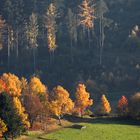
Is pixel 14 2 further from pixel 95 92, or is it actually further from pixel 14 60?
pixel 95 92

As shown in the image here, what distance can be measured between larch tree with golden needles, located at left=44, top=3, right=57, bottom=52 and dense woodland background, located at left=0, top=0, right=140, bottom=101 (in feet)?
13.1

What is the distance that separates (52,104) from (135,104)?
1733cm

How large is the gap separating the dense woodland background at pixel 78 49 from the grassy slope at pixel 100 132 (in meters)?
35.1

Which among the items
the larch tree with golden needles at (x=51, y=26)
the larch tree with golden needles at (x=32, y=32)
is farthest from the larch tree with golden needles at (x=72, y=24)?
the larch tree with golden needles at (x=32, y=32)

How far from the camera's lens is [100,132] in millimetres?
94312

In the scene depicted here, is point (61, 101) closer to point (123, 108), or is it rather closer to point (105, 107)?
point (123, 108)

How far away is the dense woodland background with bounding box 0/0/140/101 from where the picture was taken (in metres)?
144

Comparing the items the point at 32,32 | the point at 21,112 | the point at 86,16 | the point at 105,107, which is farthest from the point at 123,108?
the point at 32,32

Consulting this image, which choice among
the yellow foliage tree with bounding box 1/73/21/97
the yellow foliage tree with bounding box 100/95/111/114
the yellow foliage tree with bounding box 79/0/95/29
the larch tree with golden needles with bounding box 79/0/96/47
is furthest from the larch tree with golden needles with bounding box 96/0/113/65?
the yellow foliage tree with bounding box 1/73/21/97

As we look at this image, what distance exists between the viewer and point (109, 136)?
299ft

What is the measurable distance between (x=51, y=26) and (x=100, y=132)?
Answer: 66978 millimetres

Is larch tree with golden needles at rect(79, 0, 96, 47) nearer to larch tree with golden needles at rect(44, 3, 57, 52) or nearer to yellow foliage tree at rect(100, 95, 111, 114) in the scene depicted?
larch tree with golden needles at rect(44, 3, 57, 52)

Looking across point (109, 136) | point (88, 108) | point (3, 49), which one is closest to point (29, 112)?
point (109, 136)

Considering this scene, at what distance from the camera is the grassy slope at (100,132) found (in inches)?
3565
